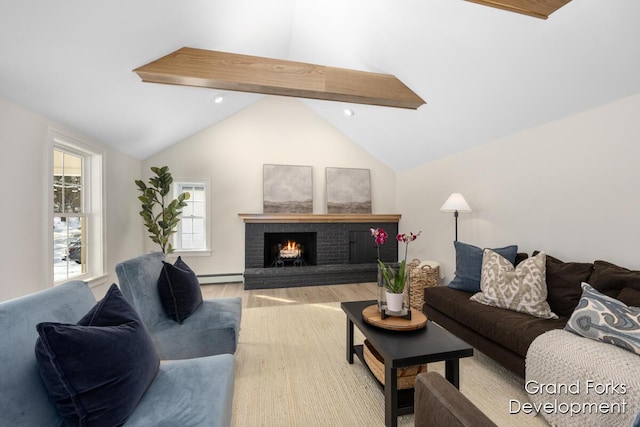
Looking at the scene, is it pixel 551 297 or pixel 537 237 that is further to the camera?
pixel 537 237

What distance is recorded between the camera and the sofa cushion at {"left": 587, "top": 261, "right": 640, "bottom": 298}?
181 centimetres

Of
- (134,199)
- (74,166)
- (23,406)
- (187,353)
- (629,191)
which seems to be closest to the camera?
(23,406)

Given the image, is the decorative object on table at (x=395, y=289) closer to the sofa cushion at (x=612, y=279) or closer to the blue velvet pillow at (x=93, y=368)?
the sofa cushion at (x=612, y=279)

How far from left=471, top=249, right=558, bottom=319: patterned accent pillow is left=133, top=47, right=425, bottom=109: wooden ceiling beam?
203cm

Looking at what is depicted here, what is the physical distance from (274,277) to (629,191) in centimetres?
410

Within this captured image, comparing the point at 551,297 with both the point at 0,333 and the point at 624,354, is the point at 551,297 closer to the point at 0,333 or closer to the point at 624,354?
the point at 624,354

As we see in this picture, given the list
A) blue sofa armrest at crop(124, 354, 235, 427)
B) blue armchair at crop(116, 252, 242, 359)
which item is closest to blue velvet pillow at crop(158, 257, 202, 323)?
blue armchair at crop(116, 252, 242, 359)

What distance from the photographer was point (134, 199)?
430 centimetres

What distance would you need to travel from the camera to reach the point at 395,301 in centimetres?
199

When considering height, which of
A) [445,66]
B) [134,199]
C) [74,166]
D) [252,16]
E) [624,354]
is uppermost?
[252,16]

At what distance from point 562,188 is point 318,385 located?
2.71 meters

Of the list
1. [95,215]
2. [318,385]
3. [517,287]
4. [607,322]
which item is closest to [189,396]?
[318,385]

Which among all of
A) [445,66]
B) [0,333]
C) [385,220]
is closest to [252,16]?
[445,66]

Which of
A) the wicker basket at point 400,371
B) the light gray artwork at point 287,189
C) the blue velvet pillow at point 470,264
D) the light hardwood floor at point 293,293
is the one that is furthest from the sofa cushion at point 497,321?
the light gray artwork at point 287,189
